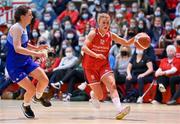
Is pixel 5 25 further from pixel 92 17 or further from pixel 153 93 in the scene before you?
pixel 153 93

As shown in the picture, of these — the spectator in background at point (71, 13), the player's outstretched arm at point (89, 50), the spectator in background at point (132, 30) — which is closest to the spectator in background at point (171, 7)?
the spectator in background at point (132, 30)

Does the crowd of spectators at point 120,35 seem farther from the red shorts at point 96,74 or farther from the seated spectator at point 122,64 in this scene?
the red shorts at point 96,74

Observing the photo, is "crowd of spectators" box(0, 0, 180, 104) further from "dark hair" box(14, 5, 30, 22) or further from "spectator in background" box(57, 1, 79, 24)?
"dark hair" box(14, 5, 30, 22)

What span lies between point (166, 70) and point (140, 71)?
0.85 m

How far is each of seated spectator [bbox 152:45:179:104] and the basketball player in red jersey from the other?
14.5 ft

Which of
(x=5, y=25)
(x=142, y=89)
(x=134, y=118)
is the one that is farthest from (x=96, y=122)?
(x=5, y=25)

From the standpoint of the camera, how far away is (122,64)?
16.2 m

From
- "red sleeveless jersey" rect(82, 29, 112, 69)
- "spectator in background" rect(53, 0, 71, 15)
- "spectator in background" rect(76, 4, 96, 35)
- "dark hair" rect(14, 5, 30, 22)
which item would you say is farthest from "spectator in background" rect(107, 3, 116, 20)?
"dark hair" rect(14, 5, 30, 22)

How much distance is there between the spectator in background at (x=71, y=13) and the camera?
20828 mm

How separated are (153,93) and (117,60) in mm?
1573

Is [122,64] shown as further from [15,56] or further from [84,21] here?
[15,56]

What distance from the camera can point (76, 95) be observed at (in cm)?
1628

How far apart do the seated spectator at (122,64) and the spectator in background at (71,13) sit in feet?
15.2

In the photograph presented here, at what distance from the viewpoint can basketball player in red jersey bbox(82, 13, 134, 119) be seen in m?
10.2
